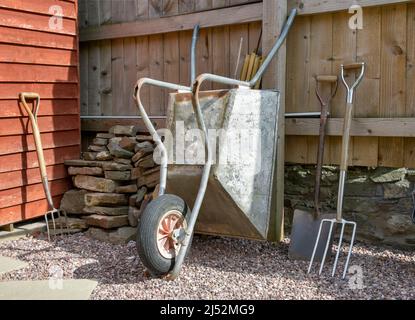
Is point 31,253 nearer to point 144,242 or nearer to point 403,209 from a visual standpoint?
point 144,242

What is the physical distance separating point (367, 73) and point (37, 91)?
2.77 meters

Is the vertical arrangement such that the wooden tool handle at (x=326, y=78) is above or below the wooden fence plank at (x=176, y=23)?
below

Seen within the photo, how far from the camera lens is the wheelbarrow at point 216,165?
328 centimetres

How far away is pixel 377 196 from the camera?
3.97m

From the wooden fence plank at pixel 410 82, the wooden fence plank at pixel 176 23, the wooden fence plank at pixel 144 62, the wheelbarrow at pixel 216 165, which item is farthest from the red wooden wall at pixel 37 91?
the wooden fence plank at pixel 410 82

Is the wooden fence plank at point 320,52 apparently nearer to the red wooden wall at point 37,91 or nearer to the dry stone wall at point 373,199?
the dry stone wall at point 373,199

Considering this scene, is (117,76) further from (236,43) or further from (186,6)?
(236,43)

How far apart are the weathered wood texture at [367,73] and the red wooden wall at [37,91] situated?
6.87ft

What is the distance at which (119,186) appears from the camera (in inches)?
176

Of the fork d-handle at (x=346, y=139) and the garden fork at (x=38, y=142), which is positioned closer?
the fork d-handle at (x=346, y=139)

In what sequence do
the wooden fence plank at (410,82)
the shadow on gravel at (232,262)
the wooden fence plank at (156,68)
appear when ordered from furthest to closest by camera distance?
1. the wooden fence plank at (156,68)
2. the wooden fence plank at (410,82)
3. the shadow on gravel at (232,262)

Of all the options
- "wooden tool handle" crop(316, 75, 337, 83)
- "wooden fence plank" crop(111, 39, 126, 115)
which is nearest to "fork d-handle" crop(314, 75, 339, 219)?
"wooden tool handle" crop(316, 75, 337, 83)

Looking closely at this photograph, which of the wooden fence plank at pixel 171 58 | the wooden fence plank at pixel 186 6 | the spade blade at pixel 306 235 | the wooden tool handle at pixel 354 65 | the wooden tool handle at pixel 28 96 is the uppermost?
the wooden fence plank at pixel 186 6
